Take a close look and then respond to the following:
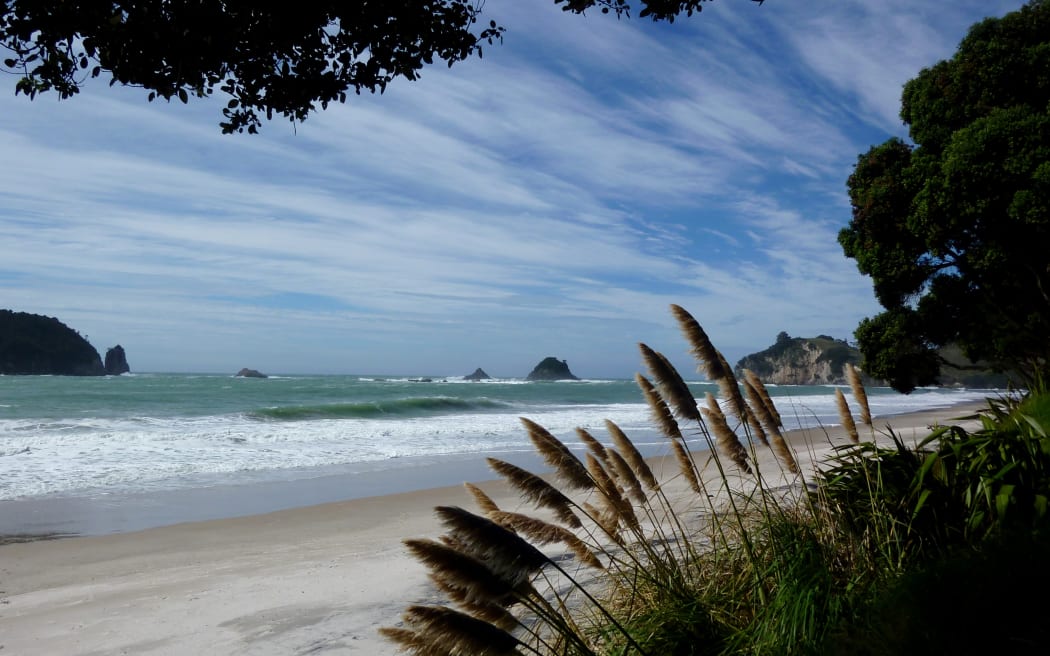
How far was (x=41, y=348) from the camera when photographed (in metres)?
81.1

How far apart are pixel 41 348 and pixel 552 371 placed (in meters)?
65.6

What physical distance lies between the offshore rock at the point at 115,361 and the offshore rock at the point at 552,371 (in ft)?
183

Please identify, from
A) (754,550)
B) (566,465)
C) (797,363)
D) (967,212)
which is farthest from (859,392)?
(797,363)

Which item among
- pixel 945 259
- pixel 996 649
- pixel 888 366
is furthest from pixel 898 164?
pixel 996 649

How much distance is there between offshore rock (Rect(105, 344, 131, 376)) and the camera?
9719cm

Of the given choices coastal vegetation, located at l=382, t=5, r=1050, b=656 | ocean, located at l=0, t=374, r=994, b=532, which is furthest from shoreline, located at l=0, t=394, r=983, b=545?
coastal vegetation, located at l=382, t=5, r=1050, b=656

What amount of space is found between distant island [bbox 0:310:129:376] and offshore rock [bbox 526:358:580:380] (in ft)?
194

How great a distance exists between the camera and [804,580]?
3047mm

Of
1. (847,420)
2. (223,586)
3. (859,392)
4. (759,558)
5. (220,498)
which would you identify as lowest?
(220,498)

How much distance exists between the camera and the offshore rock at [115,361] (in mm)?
97188

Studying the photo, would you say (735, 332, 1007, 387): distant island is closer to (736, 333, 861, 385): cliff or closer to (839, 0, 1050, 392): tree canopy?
(736, 333, 861, 385): cliff

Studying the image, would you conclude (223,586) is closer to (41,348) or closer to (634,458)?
(634,458)

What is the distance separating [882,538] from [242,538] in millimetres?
7141

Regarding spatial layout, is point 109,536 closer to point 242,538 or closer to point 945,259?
point 242,538
